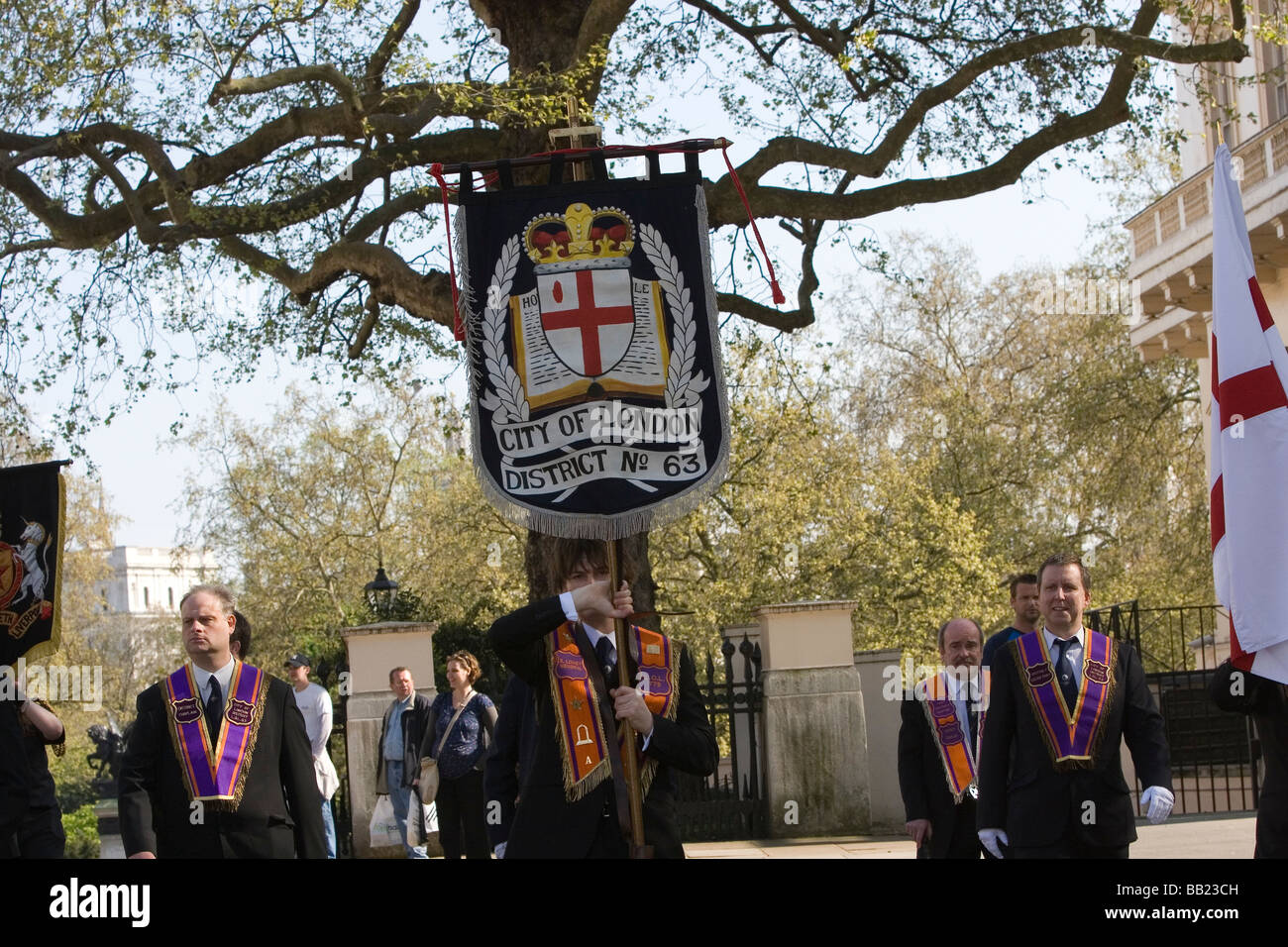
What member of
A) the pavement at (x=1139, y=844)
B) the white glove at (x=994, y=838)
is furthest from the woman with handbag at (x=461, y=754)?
the white glove at (x=994, y=838)

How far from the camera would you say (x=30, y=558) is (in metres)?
7.84

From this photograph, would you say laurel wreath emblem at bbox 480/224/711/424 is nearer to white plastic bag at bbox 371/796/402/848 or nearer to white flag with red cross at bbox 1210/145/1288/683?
white flag with red cross at bbox 1210/145/1288/683

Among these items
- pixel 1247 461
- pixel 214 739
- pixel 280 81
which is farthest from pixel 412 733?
pixel 1247 461

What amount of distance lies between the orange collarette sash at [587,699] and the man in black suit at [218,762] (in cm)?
119

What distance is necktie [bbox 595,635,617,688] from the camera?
595 cm

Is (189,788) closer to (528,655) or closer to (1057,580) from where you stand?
(528,655)

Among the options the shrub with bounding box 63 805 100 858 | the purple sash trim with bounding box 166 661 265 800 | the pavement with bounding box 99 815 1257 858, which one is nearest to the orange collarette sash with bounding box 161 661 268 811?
the purple sash trim with bounding box 166 661 265 800

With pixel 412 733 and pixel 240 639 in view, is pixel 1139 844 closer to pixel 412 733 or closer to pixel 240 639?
pixel 412 733

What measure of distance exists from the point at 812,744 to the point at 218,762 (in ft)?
33.0

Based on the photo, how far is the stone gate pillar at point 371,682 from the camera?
52.2 feet

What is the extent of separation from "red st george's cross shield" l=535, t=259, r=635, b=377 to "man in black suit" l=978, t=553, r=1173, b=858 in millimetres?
2032

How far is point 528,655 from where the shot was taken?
585 centimetres

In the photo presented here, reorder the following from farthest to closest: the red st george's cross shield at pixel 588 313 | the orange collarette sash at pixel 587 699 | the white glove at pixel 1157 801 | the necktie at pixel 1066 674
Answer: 1. the necktie at pixel 1066 674
2. the red st george's cross shield at pixel 588 313
3. the white glove at pixel 1157 801
4. the orange collarette sash at pixel 587 699

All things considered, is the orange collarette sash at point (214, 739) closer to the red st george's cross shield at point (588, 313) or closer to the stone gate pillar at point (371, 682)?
the red st george's cross shield at point (588, 313)
